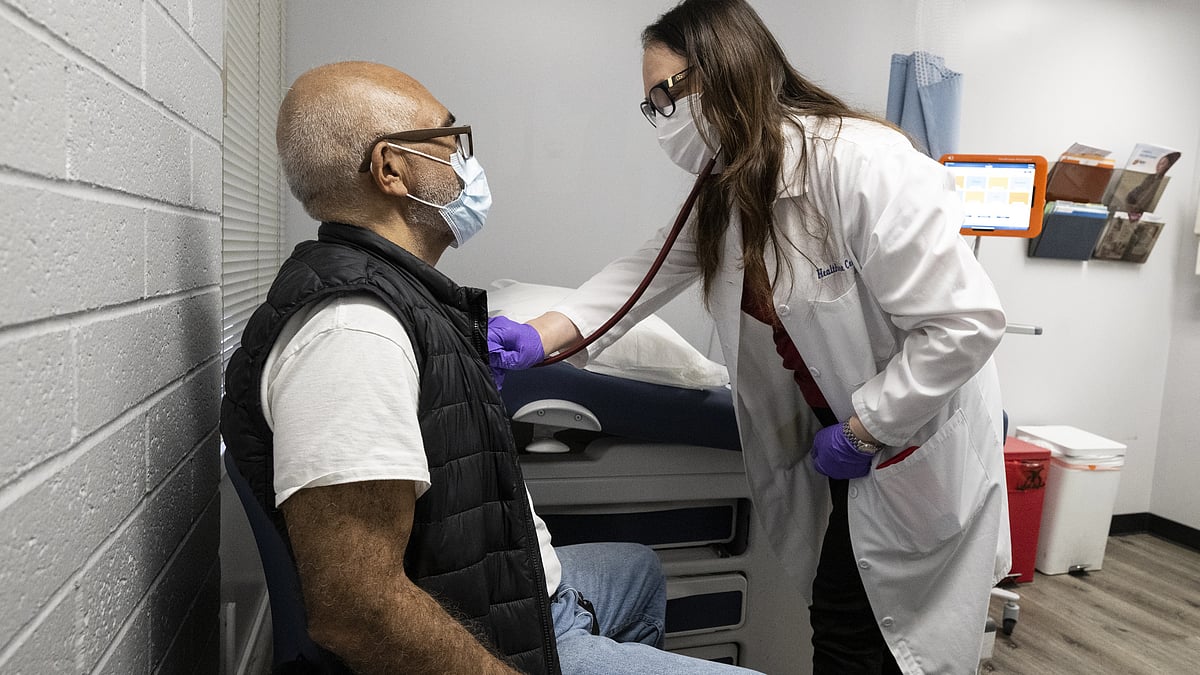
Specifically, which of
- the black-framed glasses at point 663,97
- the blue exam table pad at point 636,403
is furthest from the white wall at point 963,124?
the black-framed glasses at point 663,97

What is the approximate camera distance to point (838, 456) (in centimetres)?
143

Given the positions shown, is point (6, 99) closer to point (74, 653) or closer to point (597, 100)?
point (74, 653)

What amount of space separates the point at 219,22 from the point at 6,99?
774 millimetres

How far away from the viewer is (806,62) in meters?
2.85

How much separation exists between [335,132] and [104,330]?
427mm

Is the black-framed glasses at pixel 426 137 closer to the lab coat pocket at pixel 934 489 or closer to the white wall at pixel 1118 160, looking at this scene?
the lab coat pocket at pixel 934 489

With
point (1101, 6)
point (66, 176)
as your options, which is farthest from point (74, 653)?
point (1101, 6)

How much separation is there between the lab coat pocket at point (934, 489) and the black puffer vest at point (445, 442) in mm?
740

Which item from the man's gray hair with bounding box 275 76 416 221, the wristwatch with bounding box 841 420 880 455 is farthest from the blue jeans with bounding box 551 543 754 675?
A: the man's gray hair with bounding box 275 76 416 221

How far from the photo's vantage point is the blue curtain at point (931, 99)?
103 inches

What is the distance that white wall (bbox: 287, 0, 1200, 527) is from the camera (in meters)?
2.52

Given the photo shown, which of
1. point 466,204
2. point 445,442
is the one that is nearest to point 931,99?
point 466,204

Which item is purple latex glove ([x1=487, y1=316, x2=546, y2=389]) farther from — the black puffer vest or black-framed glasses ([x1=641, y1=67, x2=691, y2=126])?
black-framed glasses ([x1=641, y1=67, x2=691, y2=126])

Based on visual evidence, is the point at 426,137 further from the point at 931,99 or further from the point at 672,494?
the point at 931,99
